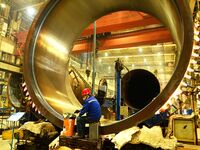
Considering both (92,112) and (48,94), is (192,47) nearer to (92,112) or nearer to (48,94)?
(92,112)

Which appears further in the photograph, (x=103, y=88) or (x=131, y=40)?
(x=131, y=40)

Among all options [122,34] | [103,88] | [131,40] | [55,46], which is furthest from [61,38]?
[122,34]

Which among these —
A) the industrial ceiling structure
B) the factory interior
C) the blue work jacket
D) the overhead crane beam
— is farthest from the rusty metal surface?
the overhead crane beam

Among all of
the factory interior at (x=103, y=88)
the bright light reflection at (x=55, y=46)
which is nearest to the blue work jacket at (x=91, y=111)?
the factory interior at (x=103, y=88)

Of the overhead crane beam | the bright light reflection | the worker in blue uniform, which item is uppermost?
the overhead crane beam

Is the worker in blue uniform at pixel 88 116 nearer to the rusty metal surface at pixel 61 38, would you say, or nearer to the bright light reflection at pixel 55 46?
the rusty metal surface at pixel 61 38

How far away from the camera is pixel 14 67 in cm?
609

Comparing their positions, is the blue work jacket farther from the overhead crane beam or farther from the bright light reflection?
the overhead crane beam

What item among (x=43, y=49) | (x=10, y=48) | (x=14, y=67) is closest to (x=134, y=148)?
(x=43, y=49)

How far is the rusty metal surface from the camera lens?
2129 mm

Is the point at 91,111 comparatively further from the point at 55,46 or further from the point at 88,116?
the point at 55,46

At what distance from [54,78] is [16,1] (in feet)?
25.3

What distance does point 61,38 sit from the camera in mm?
3582

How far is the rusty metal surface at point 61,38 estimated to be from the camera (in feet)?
6.98
